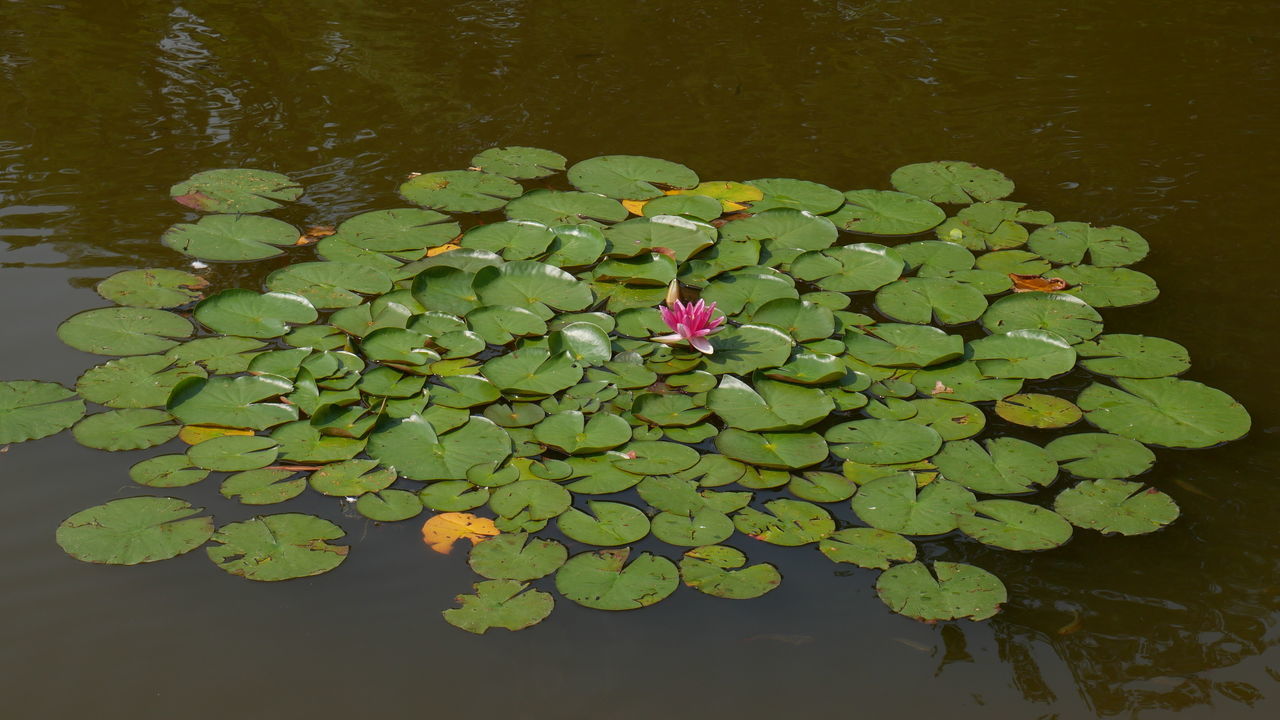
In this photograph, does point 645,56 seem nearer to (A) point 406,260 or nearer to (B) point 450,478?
(A) point 406,260

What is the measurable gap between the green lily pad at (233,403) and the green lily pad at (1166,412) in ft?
8.17

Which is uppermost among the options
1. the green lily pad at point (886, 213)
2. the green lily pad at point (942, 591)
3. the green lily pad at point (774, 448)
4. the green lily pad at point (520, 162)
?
the green lily pad at point (886, 213)

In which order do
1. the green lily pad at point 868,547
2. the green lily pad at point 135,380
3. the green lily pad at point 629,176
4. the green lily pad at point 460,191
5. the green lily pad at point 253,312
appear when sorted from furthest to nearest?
1. the green lily pad at point 629,176
2. the green lily pad at point 460,191
3. the green lily pad at point 253,312
4. the green lily pad at point 135,380
5. the green lily pad at point 868,547

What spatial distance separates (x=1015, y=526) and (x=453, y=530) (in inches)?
59.5

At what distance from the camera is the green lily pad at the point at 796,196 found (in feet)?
13.8

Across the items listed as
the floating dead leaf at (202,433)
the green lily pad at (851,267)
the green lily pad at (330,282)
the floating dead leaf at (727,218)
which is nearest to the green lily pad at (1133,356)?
the green lily pad at (851,267)

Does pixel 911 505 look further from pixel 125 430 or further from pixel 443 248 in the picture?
pixel 125 430

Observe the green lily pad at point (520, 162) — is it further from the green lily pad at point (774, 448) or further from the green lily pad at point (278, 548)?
the green lily pad at point (278, 548)

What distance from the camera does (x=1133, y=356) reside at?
3.45 m

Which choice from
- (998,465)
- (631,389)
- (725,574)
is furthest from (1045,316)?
(725,574)

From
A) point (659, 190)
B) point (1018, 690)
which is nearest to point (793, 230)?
point (659, 190)

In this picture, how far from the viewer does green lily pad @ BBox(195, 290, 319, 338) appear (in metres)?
3.39

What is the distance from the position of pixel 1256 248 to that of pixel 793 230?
185 cm

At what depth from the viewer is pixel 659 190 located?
4309mm
